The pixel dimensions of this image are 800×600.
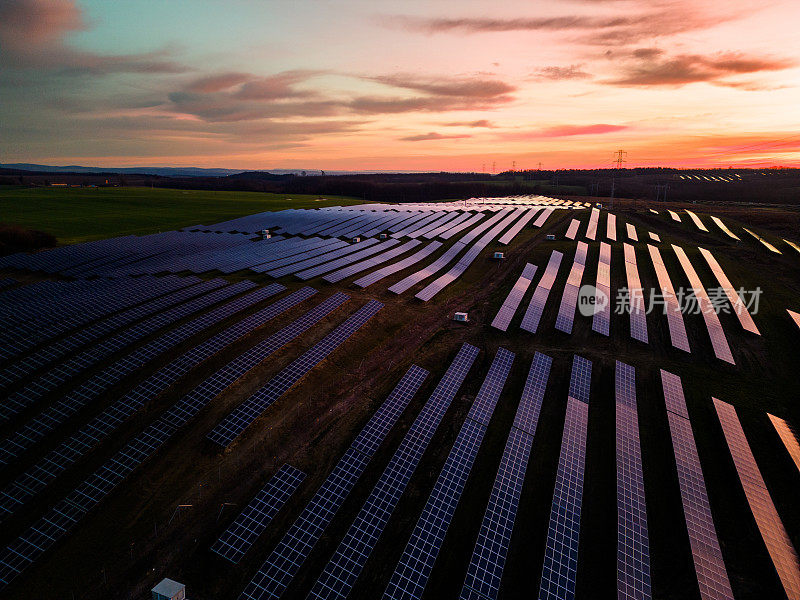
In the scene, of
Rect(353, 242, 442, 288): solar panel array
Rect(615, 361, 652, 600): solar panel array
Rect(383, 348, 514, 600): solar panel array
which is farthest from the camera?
Rect(353, 242, 442, 288): solar panel array

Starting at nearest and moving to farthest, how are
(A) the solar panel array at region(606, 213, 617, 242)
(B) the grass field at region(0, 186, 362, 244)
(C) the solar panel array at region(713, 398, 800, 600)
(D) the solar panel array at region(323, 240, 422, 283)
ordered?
(C) the solar panel array at region(713, 398, 800, 600), (D) the solar panel array at region(323, 240, 422, 283), (A) the solar panel array at region(606, 213, 617, 242), (B) the grass field at region(0, 186, 362, 244)

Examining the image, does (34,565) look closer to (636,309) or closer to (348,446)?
(348,446)

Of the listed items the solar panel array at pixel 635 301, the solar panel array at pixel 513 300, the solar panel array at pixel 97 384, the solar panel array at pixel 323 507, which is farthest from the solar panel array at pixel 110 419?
the solar panel array at pixel 635 301

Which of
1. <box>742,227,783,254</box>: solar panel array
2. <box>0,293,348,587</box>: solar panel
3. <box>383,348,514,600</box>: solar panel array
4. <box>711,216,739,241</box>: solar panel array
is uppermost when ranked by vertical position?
<box>711,216,739,241</box>: solar panel array

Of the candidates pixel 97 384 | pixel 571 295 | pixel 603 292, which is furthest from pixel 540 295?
pixel 97 384

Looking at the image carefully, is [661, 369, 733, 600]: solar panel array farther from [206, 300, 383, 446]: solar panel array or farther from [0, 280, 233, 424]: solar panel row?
[0, 280, 233, 424]: solar panel row

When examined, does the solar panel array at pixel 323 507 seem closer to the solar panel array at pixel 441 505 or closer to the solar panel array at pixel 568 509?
the solar panel array at pixel 441 505
